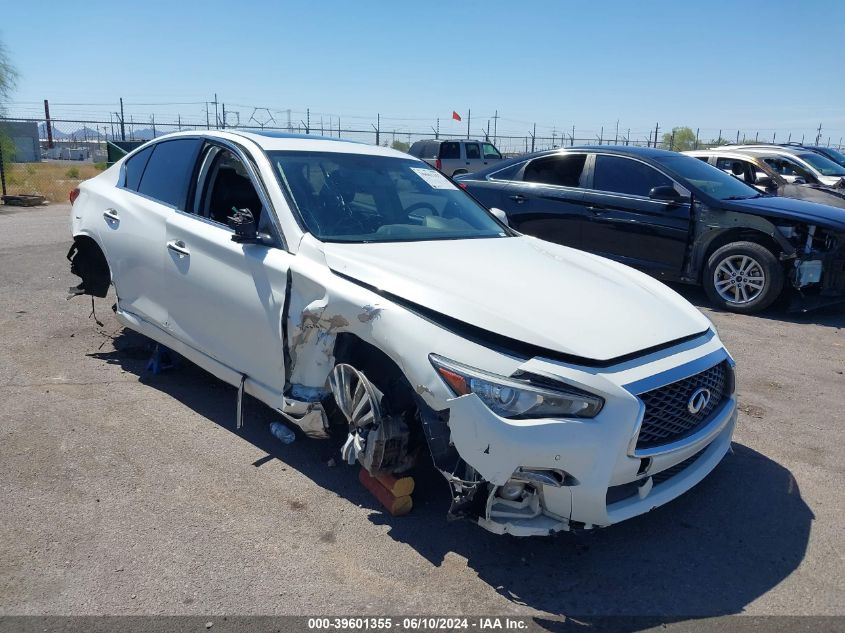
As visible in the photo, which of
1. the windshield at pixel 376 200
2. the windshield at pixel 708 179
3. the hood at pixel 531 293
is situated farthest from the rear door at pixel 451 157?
the hood at pixel 531 293

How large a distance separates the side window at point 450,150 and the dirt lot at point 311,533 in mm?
19463

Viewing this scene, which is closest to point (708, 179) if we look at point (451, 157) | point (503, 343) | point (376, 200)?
point (376, 200)

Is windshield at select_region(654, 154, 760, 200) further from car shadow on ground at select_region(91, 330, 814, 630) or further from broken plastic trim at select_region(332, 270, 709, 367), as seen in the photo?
broken plastic trim at select_region(332, 270, 709, 367)

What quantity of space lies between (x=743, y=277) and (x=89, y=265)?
6.26 m

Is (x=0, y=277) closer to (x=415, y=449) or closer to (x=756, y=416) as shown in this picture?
(x=415, y=449)

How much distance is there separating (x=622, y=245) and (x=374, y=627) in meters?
6.17

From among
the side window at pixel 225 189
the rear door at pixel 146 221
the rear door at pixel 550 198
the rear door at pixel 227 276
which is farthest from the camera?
the rear door at pixel 550 198

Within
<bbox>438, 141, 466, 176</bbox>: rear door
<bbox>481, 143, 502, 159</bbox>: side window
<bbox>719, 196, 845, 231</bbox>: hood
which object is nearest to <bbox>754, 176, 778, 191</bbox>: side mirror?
<bbox>719, 196, 845, 231</bbox>: hood

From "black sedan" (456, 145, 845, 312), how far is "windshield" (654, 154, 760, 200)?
0.02 m

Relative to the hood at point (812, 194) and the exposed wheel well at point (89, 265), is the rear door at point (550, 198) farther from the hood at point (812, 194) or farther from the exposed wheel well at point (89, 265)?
the exposed wheel well at point (89, 265)

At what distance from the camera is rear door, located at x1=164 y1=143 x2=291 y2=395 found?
356 cm

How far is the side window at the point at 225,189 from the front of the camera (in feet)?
14.0

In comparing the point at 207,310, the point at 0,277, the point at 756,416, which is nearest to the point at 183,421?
the point at 207,310

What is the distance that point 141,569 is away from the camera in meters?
2.84
